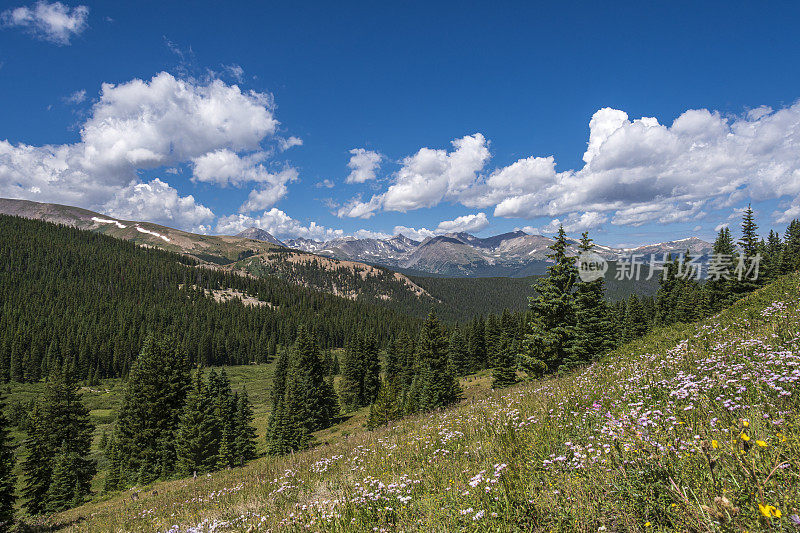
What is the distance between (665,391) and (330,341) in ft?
524

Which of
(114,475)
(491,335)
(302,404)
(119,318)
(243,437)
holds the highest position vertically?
(491,335)

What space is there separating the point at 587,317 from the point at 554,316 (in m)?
8.62

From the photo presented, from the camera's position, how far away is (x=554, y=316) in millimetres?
22859

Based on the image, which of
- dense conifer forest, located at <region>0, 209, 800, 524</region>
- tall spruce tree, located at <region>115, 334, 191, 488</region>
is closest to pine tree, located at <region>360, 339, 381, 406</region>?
dense conifer forest, located at <region>0, 209, 800, 524</region>

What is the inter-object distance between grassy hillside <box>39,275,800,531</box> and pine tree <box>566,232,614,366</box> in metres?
12.9

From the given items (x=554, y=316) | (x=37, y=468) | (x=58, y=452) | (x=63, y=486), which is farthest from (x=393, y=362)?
(x=554, y=316)

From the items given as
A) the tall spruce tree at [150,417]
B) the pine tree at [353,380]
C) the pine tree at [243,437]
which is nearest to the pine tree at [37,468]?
the tall spruce tree at [150,417]

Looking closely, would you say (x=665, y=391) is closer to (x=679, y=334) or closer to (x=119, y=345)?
(x=679, y=334)

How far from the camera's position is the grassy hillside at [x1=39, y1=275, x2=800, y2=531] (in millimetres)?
2875

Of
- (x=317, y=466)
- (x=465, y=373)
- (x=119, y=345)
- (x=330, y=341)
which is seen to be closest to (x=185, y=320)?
(x=119, y=345)

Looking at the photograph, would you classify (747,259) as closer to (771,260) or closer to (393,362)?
(771,260)

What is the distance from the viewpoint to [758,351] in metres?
6.82

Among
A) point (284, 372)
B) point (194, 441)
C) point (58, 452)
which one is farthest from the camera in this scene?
point (284, 372)

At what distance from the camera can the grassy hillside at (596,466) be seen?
2875 mm
